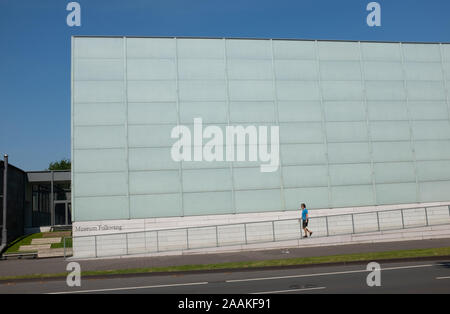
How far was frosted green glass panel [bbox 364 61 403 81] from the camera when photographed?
84.9 ft

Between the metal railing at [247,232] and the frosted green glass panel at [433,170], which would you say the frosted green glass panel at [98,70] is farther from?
the frosted green glass panel at [433,170]

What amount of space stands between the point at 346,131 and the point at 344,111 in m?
1.23

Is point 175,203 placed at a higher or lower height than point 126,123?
lower

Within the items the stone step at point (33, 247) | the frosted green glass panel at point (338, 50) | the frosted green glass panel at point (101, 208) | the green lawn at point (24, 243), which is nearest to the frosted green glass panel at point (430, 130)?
the frosted green glass panel at point (338, 50)

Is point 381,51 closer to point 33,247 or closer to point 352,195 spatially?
point 352,195

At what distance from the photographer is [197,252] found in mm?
21578

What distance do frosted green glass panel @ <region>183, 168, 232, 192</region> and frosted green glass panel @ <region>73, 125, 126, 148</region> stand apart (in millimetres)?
4083

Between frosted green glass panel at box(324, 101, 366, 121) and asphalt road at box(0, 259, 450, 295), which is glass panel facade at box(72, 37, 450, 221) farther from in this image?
asphalt road at box(0, 259, 450, 295)

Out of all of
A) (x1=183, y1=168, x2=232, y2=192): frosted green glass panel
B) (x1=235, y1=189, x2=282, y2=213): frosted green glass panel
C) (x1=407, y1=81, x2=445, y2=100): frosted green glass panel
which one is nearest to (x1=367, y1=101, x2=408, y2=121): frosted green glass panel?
(x1=407, y1=81, x2=445, y2=100): frosted green glass panel

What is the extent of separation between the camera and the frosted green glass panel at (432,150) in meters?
25.7

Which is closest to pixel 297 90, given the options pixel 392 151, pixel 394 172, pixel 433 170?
pixel 392 151
